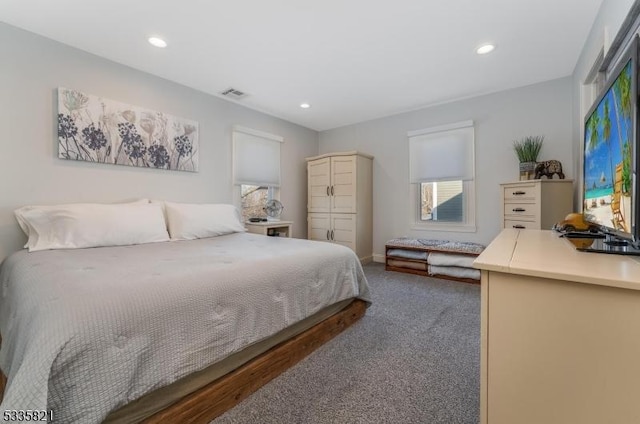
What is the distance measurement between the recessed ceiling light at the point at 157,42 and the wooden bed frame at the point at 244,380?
2.54m

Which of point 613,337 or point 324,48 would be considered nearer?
point 613,337

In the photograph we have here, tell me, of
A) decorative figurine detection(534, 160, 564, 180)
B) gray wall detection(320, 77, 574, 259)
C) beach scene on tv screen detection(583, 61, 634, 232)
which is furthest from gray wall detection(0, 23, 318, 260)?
decorative figurine detection(534, 160, 564, 180)

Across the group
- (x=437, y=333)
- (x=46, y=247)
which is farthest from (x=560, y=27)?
(x=46, y=247)

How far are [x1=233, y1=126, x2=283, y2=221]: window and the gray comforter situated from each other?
2.15m

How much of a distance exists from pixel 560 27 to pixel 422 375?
2.91 metres

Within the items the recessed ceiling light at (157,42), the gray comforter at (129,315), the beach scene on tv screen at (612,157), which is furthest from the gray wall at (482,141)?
the recessed ceiling light at (157,42)

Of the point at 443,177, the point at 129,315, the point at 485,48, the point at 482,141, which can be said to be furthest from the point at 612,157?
the point at 443,177

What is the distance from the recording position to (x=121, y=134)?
2.75 m

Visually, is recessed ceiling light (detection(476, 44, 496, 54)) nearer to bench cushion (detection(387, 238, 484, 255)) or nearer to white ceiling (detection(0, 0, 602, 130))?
white ceiling (detection(0, 0, 602, 130))

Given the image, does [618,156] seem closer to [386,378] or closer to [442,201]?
[386,378]

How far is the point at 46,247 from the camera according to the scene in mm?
1990

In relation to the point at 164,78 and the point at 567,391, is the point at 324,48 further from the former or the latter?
the point at 567,391

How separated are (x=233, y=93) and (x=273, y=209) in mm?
1675

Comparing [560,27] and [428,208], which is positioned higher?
[560,27]
